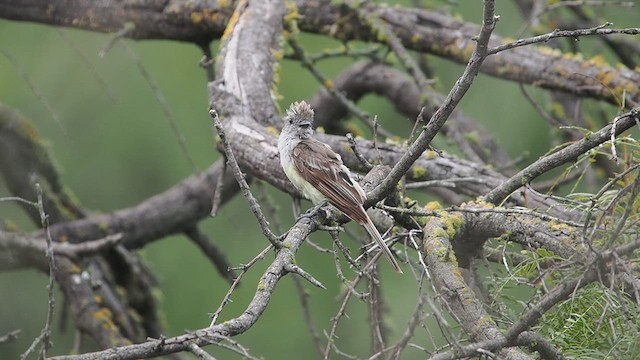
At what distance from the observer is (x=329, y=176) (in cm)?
360

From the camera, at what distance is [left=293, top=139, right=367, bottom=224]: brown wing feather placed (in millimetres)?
3338

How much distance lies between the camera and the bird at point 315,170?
334 centimetres

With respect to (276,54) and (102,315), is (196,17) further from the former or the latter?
(102,315)

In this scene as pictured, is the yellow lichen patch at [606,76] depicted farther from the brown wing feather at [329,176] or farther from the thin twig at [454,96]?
the thin twig at [454,96]

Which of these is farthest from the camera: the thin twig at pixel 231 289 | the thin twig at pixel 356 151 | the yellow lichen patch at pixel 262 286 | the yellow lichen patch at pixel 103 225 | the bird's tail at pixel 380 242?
the yellow lichen patch at pixel 103 225

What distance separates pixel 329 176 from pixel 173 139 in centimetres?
478

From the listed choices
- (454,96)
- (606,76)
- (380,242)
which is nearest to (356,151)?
(380,242)

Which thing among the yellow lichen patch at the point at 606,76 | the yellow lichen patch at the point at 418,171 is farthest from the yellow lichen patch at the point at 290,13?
the yellow lichen patch at the point at 606,76

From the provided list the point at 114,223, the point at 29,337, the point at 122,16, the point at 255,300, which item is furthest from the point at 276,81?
the point at 29,337

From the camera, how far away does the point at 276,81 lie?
4488 mm

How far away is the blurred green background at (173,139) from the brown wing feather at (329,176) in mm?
4006

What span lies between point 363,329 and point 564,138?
3165 mm

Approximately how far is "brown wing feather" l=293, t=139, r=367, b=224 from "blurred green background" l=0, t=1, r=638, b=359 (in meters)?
4.01

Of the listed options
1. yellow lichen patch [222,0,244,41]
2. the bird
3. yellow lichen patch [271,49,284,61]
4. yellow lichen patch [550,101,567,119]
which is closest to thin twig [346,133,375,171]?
the bird
